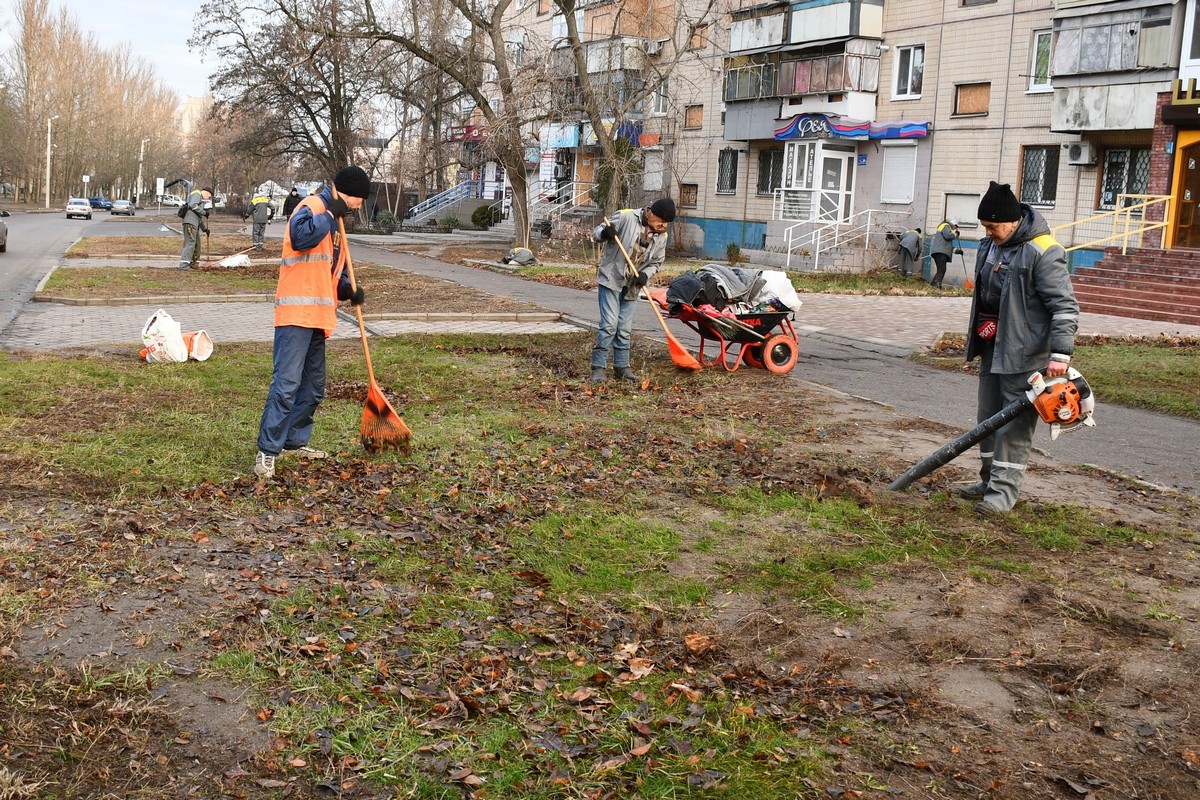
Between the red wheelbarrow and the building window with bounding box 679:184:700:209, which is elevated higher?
the building window with bounding box 679:184:700:209

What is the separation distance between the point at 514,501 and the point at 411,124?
51934mm

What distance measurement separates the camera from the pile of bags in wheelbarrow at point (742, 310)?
38.5 ft

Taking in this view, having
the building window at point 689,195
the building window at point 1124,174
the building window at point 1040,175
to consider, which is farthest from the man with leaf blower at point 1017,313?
the building window at point 689,195

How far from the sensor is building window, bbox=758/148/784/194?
40344 mm

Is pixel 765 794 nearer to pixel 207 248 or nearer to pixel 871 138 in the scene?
pixel 207 248

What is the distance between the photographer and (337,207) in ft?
23.5

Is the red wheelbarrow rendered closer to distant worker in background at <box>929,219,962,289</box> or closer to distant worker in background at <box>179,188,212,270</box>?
distant worker in background at <box>179,188,212,270</box>

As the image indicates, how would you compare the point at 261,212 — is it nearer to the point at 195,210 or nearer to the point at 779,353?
the point at 195,210

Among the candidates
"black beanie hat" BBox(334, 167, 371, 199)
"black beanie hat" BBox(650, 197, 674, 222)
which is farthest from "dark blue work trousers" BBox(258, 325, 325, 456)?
"black beanie hat" BBox(650, 197, 674, 222)

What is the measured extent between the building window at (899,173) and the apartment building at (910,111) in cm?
5

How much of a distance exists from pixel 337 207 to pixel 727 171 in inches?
1457

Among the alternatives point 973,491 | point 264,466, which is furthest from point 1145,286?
point 264,466

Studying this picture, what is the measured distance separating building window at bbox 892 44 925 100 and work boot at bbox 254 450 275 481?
31.5 m

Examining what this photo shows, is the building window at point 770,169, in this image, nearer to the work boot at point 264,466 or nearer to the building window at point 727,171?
the building window at point 727,171
